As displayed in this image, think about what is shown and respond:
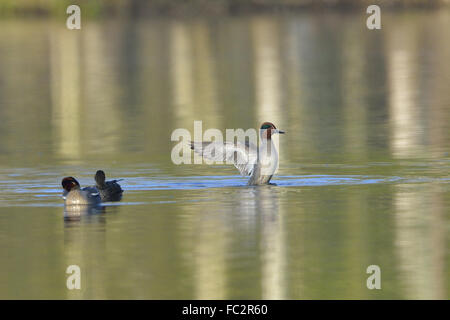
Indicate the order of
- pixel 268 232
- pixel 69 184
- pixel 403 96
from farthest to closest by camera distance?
pixel 403 96, pixel 69 184, pixel 268 232

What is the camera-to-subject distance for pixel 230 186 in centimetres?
1538

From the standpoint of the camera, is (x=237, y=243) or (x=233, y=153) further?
(x=233, y=153)

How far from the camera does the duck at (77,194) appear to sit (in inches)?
542

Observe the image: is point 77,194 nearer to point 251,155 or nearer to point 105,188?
point 105,188

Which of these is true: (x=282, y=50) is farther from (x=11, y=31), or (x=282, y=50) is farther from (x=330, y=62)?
(x=11, y=31)

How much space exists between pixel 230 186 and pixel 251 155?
42 cm

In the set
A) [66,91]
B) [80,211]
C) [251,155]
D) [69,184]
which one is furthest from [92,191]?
[66,91]

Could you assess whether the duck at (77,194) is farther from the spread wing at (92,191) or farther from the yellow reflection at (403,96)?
the yellow reflection at (403,96)

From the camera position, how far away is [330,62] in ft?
128

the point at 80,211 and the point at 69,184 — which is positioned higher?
the point at 69,184

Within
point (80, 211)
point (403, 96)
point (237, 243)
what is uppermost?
point (403, 96)

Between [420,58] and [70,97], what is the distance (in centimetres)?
1349

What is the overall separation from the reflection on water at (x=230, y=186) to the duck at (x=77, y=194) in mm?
150

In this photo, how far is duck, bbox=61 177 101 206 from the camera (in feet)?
45.2
